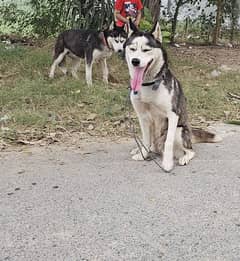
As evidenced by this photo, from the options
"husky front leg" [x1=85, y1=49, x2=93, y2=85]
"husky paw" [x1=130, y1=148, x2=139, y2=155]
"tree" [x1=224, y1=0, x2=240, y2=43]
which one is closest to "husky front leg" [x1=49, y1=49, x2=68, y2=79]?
"husky front leg" [x1=85, y1=49, x2=93, y2=85]

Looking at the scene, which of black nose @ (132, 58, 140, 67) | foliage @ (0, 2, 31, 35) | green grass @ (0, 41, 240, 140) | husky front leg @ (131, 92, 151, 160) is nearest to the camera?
black nose @ (132, 58, 140, 67)

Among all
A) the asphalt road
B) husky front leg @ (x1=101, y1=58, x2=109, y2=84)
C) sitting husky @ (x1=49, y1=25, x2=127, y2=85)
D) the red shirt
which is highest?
the red shirt

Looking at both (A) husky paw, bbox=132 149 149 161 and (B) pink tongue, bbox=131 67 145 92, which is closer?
(B) pink tongue, bbox=131 67 145 92

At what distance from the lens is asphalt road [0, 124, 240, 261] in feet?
8.00

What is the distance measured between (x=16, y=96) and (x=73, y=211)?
3.44 meters

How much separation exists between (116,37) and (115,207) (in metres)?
4.20

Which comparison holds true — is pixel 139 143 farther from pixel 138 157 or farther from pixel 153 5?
pixel 153 5

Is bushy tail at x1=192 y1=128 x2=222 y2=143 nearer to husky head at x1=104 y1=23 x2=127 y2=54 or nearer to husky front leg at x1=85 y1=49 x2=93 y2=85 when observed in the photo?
husky head at x1=104 y1=23 x2=127 y2=54

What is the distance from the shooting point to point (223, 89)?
6.86 meters

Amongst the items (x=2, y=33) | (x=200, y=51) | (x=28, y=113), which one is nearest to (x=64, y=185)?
(x=28, y=113)

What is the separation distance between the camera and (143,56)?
11.5 feet

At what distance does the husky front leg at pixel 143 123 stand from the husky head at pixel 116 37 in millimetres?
2966

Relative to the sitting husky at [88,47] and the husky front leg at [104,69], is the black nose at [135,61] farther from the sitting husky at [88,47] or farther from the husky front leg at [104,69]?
the husky front leg at [104,69]

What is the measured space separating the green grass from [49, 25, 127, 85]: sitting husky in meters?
0.21
